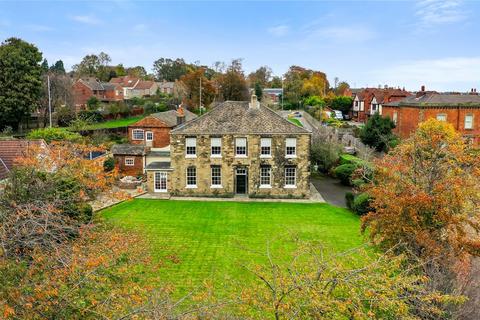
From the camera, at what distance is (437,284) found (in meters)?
12.8

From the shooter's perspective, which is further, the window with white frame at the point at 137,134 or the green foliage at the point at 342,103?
the green foliage at the point at 342,103

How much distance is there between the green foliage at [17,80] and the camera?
54188mm

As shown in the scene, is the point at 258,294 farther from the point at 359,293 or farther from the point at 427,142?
the point at 427,142

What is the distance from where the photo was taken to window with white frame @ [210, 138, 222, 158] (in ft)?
117

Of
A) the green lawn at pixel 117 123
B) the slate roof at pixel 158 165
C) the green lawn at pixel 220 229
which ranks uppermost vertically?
the green lawn at pixel 117 123

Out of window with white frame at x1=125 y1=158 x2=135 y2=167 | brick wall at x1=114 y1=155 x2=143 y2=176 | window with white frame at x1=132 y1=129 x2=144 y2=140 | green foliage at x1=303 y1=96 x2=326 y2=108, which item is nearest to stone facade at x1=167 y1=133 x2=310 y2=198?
brick wall at x1=114 y1=155 x2=143 y2=176

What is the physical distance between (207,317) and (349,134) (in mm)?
55140

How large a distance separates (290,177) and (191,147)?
8.85 m

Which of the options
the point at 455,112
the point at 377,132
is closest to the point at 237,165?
the point at 377,132

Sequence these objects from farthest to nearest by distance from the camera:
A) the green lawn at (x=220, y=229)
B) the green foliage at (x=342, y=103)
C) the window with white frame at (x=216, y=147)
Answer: the green foliage at (x=342, y=103) < the window with white frame at (x=216, y=147) < the green lawn at (x=220, y=229)

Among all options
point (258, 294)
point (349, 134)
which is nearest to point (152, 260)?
point (258, 294)

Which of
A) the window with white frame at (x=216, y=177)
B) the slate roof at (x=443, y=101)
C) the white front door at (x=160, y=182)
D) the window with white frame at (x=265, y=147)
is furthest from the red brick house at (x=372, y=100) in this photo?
the white front door at (x=160, y=182)

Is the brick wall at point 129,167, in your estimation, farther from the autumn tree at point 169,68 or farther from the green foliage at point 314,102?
the autumn tree at point 169,68

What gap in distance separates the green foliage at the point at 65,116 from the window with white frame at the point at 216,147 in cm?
3605
